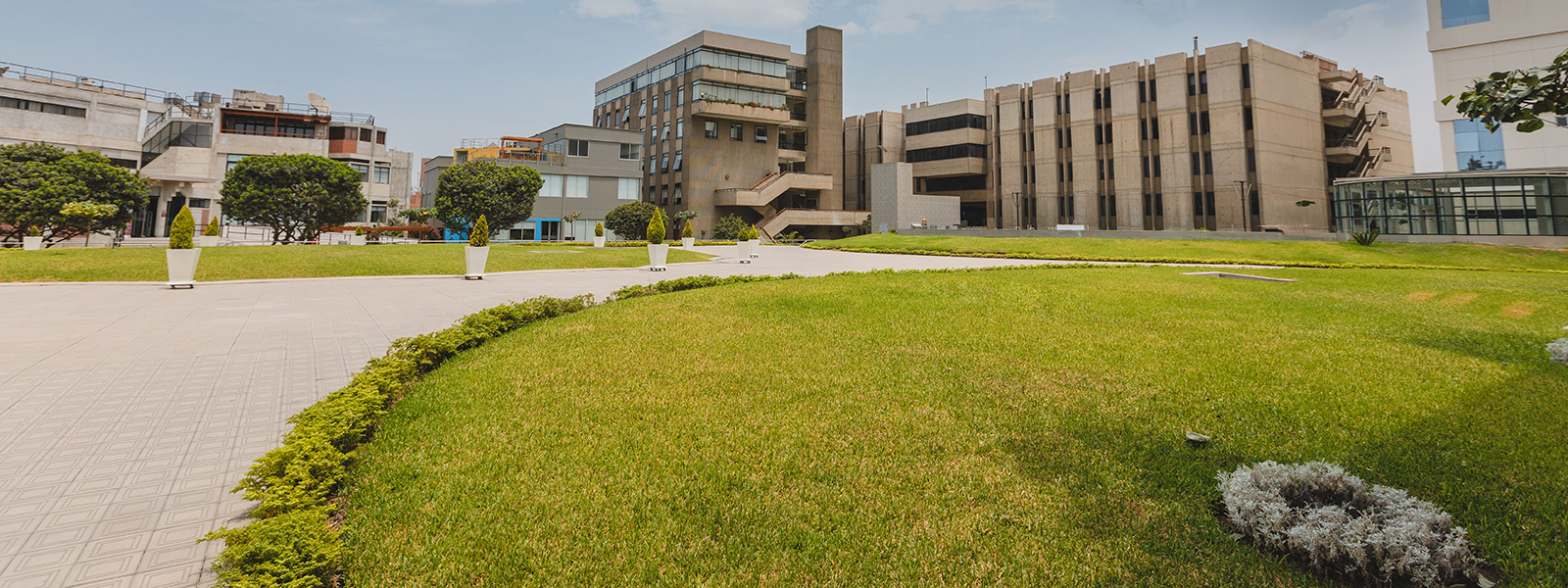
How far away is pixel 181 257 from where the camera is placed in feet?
48.3

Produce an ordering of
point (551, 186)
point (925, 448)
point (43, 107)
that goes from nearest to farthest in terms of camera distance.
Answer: point (925, 448) → point (43, 107) → point (551, 186)

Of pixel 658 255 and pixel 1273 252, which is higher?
pixel 1273 252

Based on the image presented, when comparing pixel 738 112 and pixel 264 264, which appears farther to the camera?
pixel 738 112

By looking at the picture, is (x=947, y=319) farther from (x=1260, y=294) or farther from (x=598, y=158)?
(x=598, y=158)

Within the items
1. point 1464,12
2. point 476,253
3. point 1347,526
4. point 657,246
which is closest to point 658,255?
point 657,246

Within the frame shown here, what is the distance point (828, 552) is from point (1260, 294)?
13044 millimetres

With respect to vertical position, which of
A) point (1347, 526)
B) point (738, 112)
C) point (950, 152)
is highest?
point (738, 112)

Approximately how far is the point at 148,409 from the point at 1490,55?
74.1m

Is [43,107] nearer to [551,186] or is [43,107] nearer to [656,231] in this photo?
[551,186]

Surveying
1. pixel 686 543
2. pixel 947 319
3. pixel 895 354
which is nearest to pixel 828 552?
pixel 686 543

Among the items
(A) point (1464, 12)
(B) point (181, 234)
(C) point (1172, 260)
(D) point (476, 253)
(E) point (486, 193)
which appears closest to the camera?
(B) point (181, 234)

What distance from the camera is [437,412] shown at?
17.5 feet

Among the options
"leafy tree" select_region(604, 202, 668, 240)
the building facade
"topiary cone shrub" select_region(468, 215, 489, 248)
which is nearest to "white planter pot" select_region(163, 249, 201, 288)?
"topiary cone shrub" select_region(468, 215, 489, 248)

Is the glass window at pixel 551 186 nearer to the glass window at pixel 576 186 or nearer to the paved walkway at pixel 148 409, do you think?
the glass window at pixel 576 186
